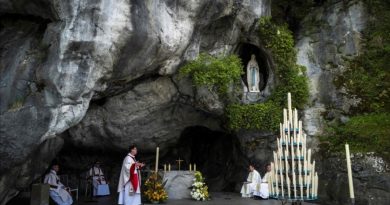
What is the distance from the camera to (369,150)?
1166cm

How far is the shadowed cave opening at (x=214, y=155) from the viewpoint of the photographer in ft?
52.2

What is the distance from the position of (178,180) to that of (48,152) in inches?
158

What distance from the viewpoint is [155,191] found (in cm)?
1180

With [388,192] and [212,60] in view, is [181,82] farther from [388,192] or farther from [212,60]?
[388,192]

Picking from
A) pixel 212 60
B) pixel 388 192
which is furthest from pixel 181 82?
pixel 388 192

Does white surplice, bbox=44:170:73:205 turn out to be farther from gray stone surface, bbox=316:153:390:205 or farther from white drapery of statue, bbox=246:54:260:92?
gray stone surface, bbox=316:153:390:205

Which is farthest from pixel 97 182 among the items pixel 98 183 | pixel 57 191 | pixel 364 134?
pixel 364 134

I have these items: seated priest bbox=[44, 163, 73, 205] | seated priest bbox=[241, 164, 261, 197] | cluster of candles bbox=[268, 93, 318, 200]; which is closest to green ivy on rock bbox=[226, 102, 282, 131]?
seated priest bbox=[241, 164, 261, 197]

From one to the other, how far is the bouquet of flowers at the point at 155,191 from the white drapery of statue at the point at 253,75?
193 inches

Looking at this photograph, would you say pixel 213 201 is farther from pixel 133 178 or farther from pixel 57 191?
pixel 57 191

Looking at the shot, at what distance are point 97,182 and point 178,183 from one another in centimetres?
378

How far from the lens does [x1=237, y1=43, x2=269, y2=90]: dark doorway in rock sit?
1509 cm

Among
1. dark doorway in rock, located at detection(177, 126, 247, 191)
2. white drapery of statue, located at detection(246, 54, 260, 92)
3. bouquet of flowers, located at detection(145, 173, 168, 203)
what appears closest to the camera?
bouquet of flowers, located at detection(145, 173, 168, 203)

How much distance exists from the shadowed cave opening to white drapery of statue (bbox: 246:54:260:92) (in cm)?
205
